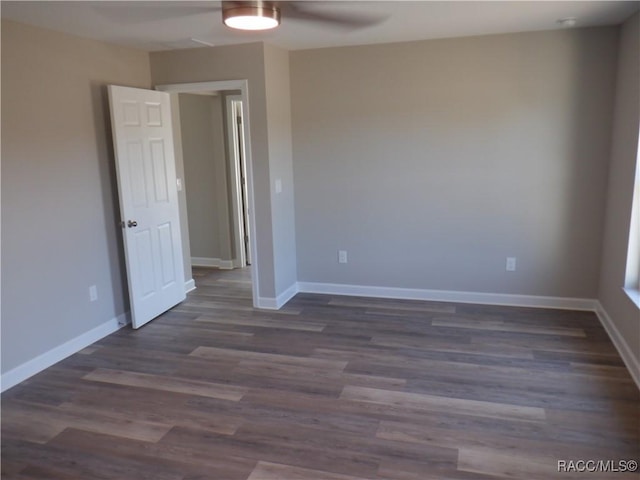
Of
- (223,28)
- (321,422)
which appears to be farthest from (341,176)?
(321,422)

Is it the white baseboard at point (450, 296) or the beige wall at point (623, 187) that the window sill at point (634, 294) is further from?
the white baseboard at point (450, 296)

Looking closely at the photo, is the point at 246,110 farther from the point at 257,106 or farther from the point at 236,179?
the point at 236,179

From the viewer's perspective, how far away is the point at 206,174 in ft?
19.9

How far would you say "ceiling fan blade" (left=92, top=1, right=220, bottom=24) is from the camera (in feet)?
9.56

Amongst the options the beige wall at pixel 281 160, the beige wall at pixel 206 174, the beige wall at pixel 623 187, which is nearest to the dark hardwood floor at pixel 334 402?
the beige wall at pixel 623 187

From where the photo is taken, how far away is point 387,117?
14.6 feet

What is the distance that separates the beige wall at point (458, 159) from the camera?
158 inches

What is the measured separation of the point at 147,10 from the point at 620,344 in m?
3.82

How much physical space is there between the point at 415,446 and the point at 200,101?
4.76 m

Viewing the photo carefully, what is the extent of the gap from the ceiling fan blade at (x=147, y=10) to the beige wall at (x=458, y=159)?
1.59 metres

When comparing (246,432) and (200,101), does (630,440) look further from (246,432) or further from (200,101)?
(200,101)

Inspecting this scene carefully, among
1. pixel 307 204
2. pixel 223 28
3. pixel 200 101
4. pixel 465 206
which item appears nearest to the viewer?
pixel 223 28

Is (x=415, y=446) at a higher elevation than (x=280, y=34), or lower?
lower

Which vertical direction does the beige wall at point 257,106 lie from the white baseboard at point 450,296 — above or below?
above
